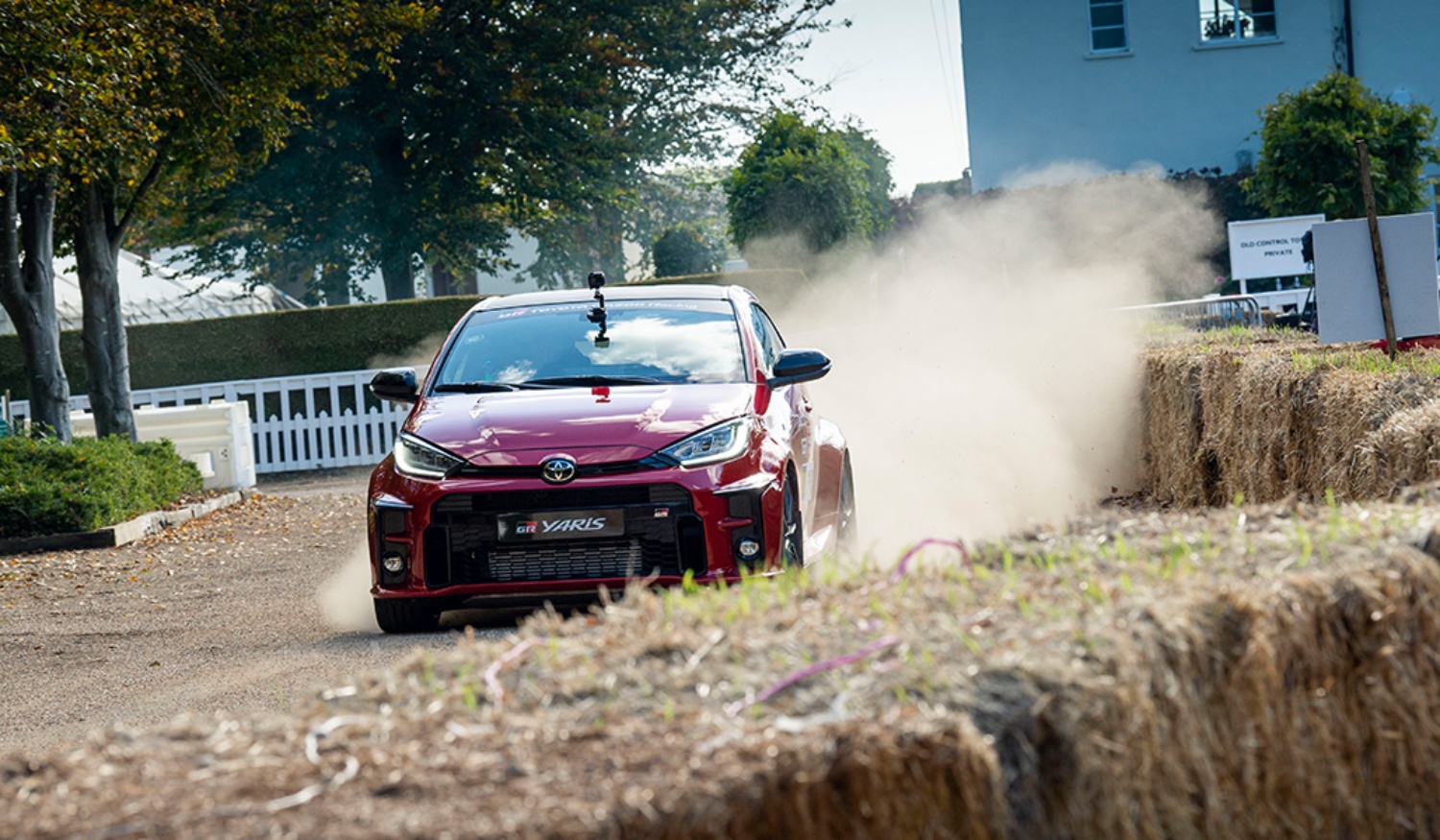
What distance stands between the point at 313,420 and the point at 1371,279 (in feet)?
60.7

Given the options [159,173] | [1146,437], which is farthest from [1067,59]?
[1146,437]

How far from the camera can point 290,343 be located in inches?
1050

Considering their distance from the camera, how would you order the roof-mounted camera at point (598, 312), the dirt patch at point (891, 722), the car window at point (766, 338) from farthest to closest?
the car window at point (766, 338), the roof-mounted camera at point (598, 312), the dirt patch at point (891, 722)

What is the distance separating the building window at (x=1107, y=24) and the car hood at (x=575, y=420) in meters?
31.0

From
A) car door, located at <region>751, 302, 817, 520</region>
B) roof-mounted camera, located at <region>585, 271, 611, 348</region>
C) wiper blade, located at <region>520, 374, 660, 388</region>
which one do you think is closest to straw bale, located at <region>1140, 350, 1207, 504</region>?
car door, located at <region>751, 302, 817, 520</region>

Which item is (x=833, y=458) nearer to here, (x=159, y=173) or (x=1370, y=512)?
(x=1370, y=512)

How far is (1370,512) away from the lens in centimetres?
346

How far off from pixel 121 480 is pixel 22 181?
179 inches

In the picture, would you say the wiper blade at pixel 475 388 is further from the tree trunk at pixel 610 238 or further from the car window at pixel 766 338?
the tree trunk at pixel 610 238

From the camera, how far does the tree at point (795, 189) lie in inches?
1390

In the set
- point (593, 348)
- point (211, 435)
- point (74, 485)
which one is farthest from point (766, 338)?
point (211, 435)

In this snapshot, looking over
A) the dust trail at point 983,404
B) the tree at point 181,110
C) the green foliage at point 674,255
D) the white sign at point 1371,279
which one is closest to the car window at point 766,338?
the dust trail at point 983,404

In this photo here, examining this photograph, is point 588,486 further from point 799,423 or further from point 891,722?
point 891,722

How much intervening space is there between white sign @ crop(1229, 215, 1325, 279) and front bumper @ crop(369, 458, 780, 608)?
19.5 meters
